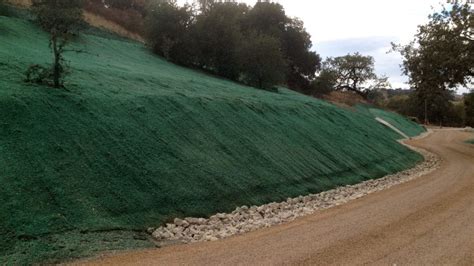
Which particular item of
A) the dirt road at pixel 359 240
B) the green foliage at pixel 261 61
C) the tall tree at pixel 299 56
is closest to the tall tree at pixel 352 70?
the tall tree at pixel 299 56

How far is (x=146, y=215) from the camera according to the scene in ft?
32.0

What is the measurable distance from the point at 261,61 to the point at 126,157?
25731 millimetres

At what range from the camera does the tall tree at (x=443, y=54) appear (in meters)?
29.2

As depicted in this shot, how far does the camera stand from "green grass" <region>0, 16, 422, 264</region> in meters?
8.49

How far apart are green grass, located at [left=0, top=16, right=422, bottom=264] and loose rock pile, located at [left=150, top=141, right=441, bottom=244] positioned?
341 mm

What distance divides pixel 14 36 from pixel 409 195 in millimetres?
19135

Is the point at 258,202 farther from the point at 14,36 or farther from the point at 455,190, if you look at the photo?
the point at 14,36

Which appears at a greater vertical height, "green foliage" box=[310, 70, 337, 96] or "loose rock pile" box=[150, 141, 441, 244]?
"green foliage" box=[310, 70, 337, 96]

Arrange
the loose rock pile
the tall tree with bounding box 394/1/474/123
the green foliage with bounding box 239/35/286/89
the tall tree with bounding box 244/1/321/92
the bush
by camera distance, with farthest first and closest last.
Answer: the tall tree with bounding box 244/1/321/92
the green foliage with bounding box 239/35/286/89
the tall tree with bounding box 394/1/474/123
the bush
the loose rock pile

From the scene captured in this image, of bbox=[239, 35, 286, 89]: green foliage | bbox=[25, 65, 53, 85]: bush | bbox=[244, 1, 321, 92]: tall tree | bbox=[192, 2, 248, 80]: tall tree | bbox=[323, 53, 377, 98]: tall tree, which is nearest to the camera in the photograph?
bbox=[25, 65, 53, 85]: bush

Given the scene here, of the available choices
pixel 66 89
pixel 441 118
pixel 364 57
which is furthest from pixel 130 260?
pixel 441 118

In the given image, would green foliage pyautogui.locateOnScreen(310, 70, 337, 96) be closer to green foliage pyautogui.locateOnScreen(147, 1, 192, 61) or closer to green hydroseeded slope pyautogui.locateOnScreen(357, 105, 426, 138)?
green hydroseeded slope pyautogui.locateOnScreen(357, 105, 426, 138)

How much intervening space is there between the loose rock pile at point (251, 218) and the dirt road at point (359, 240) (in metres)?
0.38

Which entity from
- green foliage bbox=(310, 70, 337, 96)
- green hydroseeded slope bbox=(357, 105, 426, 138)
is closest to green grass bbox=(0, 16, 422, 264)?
green hydroseeded slope bbox=(357, 105, 426, 138)
